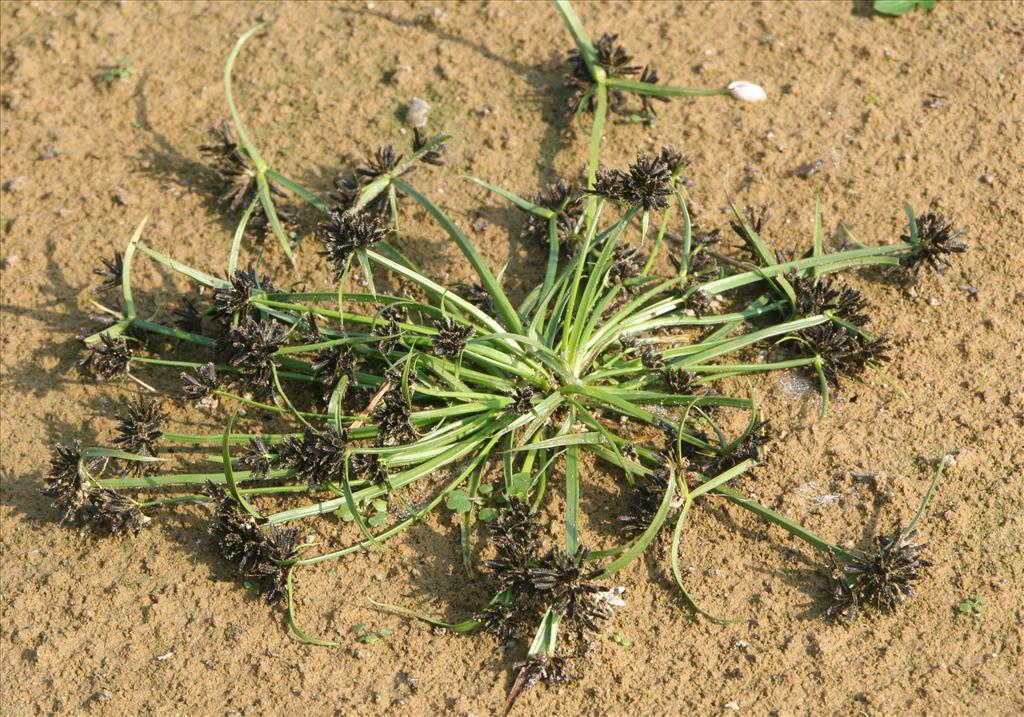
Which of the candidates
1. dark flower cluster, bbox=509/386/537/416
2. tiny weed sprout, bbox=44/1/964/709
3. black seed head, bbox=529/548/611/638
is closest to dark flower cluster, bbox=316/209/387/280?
tiny weed sprout, bbox=44/1/964/709

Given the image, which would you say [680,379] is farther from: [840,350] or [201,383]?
[201,383]

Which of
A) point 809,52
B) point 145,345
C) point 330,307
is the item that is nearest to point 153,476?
point 145,345

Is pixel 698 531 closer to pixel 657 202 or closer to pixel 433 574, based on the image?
pixel 433 574

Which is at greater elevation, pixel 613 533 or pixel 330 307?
pixel 330 307

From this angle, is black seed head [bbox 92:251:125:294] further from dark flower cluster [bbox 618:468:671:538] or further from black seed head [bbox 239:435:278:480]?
dark flower cluster [bbox 618:468:671:538]

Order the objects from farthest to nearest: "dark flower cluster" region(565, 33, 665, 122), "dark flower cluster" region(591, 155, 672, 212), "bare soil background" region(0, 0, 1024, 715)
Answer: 1. "dark flower cluster" region(565, 33, 665, 122)
2. "dark flower cluster" region(591, 155, 672, 212)
3. "bare soil background" region(0, 0, 1024, 715)
